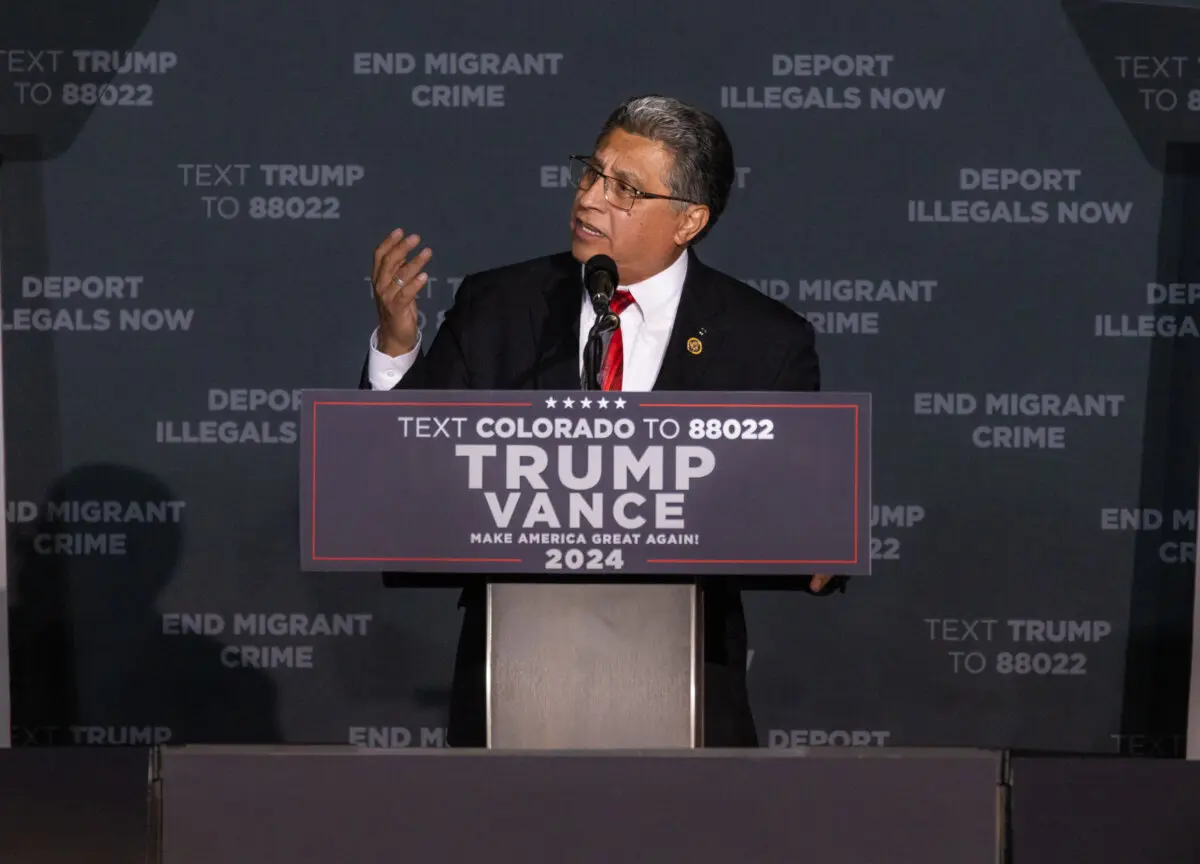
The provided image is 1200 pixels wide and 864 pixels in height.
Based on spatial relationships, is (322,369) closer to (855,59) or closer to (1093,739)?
(855,59)

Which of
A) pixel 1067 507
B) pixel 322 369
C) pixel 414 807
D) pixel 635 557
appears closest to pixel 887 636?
pixel 1067 507

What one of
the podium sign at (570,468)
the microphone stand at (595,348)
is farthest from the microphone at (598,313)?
the podium sign at (570,468)

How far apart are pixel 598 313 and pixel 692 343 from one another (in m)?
0.56

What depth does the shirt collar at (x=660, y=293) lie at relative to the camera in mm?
2408

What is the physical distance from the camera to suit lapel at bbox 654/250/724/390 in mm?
2238

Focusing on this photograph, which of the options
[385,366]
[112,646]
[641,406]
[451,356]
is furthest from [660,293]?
[112,646]

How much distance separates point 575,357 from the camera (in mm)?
2271

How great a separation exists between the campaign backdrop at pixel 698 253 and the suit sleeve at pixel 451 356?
1374 millimetres

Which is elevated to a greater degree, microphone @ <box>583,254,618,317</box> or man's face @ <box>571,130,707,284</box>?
man's face @ <box>571,130,707,284</box>

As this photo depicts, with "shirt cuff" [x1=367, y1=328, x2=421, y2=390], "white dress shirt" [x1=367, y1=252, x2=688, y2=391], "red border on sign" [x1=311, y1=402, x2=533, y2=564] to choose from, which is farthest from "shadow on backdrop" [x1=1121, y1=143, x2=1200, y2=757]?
"red border on sign" [x1=311, y1=402, x2=533, y2=564]

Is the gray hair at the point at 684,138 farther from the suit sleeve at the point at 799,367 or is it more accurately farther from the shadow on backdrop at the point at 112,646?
the shadow on backdrop at the point at 112,646

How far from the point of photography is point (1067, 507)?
3.79 meters

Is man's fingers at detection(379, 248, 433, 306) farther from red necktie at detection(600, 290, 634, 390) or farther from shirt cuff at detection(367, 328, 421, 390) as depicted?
red necktie at detection(600, 290, 634, 390)

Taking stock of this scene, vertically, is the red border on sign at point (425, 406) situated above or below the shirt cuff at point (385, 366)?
below
